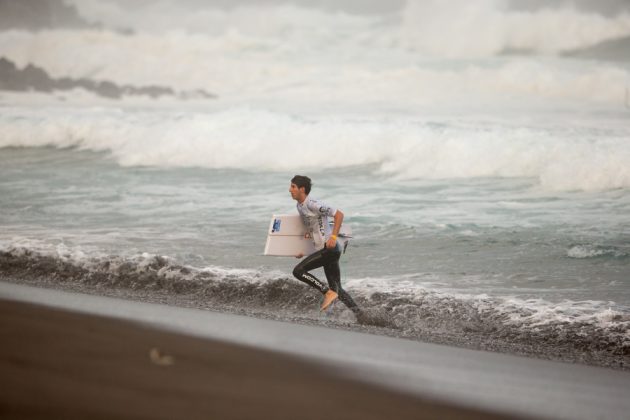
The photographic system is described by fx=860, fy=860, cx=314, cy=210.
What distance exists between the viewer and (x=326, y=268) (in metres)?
5.11

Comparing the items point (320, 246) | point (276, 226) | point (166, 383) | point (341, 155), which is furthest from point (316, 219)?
point (341, 155)

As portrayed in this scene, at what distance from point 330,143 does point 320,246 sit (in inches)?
296

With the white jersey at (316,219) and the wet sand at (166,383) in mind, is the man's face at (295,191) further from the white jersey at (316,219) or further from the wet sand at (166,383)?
the wet sand at (166,383)

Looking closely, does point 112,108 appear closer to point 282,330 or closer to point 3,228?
point 3,228

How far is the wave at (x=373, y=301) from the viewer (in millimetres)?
5023

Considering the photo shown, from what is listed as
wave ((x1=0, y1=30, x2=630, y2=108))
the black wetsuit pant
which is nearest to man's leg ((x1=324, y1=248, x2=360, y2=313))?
the black wetsuit pant

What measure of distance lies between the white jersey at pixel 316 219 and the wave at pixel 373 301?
51 cm

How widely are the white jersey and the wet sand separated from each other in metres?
1.53

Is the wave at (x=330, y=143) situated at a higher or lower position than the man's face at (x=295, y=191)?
higher

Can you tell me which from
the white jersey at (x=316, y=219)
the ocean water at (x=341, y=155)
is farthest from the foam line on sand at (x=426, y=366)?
the ocean water at (x=341, y=155)

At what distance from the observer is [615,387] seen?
3.56 m

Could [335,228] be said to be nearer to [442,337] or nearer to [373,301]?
[442,337]

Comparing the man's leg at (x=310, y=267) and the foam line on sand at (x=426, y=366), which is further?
the man's leg at (x=310, y=267)

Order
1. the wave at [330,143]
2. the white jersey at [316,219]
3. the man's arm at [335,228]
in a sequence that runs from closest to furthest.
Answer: the man's arm at [335,228], the white jersey at [316,219], the wave at [330,143]
